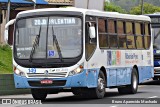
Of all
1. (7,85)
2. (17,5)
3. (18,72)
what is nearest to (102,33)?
(18,72)

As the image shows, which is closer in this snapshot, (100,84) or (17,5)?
(100,84)

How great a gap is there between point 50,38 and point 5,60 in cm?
1364

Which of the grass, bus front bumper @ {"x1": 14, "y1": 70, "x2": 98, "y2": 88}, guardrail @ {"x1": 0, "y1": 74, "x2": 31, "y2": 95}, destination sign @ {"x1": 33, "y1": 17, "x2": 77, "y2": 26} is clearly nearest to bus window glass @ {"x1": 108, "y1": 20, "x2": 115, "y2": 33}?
destination sign @ {"x1": 33, "y1": 17, "x2": 77, "y2": 26}

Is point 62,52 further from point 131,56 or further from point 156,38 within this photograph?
point 156,38

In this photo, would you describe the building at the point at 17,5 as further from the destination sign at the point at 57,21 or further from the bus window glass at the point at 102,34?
the destination sign at the point at 57,21

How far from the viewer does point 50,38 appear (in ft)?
67.5

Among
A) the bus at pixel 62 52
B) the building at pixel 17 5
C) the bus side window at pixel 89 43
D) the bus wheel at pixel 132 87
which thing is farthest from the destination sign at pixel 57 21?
the building at pixel 17 5

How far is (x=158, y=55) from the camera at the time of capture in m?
32.4

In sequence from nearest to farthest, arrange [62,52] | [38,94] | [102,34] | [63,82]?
[63,82] < [62,52] < [38,94] < [102,34]

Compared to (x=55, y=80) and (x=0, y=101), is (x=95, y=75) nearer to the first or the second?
(x=55, y=80)

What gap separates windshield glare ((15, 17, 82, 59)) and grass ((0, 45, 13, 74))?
9.08 m

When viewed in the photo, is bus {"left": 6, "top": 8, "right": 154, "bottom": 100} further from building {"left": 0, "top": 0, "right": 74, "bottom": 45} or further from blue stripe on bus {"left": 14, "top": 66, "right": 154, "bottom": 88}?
building {"left": 0, "top": 0, "right": 74, "bottom": 45}

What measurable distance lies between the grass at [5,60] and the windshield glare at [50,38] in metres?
9.08

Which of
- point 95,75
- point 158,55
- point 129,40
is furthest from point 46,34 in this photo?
point 158,55
